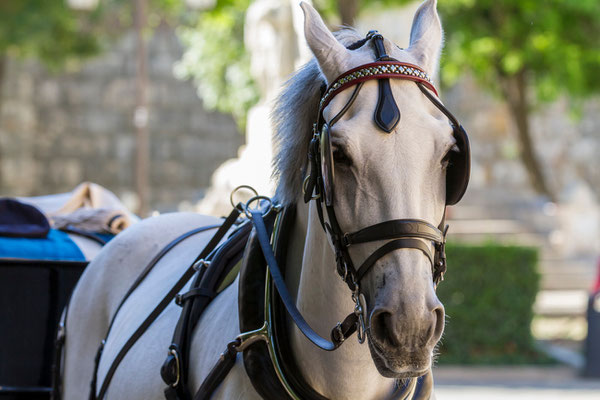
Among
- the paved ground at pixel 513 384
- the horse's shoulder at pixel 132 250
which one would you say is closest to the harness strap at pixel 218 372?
the horse's shoulder at pixel 132 250

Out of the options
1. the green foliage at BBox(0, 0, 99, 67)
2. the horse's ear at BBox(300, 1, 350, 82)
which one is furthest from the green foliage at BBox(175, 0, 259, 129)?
the horse's ear at BBox(300, 1, 350, 82)

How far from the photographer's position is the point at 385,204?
202 centimetres

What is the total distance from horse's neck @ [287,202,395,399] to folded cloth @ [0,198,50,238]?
2.31m

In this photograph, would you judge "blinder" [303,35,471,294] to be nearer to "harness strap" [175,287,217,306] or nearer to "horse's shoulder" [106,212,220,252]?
"harness strap" [175,287,217,306]

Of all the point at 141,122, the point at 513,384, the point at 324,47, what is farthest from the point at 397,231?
the point at 141,122

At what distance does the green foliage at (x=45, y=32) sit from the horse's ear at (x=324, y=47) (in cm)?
1626

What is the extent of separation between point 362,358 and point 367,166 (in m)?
0.53

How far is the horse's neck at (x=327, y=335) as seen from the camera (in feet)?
7.34

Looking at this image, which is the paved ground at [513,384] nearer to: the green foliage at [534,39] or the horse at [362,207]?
the green foliage at [534,39]

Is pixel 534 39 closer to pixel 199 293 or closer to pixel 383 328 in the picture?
pixel 199 293

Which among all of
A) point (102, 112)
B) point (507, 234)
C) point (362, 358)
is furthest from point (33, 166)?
point (362, 358)

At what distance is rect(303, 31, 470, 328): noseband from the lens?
1989 mm

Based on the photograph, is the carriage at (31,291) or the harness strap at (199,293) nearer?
the harness strap at (199,293)

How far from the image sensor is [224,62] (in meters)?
16.5
